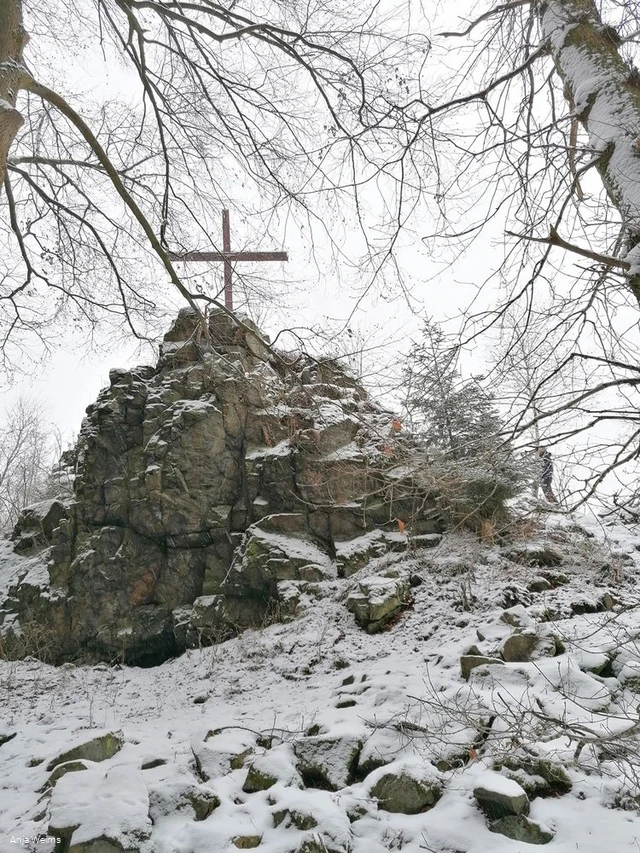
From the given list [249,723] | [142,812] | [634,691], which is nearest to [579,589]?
[634,691]

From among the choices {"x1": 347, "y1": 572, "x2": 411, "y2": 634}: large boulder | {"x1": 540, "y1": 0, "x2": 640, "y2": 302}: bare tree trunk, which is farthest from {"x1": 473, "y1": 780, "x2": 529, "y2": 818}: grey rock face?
{"x1": 347, "y1": 572, "x2": 411, "y2": 634}: large boulder

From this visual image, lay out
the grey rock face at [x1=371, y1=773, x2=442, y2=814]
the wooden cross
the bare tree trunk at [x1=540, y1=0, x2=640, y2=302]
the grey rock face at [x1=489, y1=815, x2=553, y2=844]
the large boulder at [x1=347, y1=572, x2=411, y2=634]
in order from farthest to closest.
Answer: the large boulder at [x1=347, y1=572, x2=411, y2=634] < the wooden cross < the grey rock face at [x1=371, y1=773, x2=442, y2=814] < the grey rock face at [x1=489, y1=815, x2=553, y2=844] < the bare tree trunk at [x1=540, y1=0, x2=640, y2=302]

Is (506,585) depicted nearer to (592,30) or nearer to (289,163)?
(289,163)

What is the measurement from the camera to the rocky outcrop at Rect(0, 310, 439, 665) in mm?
9195

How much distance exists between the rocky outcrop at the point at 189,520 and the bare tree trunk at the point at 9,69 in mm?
5894

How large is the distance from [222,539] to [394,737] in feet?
20.0

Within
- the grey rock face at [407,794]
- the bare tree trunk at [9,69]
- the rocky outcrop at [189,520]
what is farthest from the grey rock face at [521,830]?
the rocky outcrop at [189,520]

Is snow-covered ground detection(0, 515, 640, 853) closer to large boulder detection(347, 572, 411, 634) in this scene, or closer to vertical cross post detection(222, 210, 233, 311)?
Answer: large boulder detection(347, 572, 411, 634)

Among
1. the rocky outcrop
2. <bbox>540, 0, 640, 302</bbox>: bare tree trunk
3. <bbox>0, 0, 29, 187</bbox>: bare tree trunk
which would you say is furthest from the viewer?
the rocky outcrop

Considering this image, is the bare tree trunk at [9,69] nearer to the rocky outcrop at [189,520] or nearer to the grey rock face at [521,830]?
the grey rock face at [521,830]

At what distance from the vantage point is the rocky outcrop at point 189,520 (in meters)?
9.20

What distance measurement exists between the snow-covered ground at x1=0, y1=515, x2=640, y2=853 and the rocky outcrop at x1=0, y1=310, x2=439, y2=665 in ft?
2.55

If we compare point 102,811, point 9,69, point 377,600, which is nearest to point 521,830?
point 102,811

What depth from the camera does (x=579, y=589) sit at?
7.11 metres
